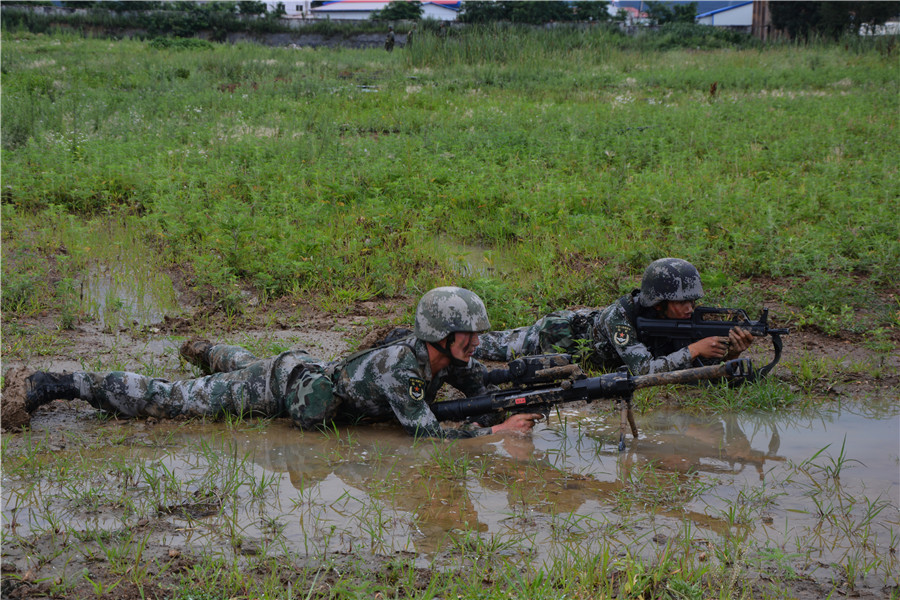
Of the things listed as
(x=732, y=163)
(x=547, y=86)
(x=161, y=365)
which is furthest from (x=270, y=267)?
(x=547, y=86)

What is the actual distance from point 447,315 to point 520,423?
30.1 inches

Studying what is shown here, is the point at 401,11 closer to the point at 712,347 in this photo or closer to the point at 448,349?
the point at 712,347

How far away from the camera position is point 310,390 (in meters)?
5.02

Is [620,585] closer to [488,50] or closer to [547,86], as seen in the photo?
[547,86]

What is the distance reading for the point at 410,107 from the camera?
605 inches

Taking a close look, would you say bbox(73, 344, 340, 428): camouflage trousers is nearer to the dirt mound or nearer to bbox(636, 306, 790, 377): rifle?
the dirt mound

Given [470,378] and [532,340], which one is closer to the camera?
[470,378]

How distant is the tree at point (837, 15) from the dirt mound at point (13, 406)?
94.0 feet

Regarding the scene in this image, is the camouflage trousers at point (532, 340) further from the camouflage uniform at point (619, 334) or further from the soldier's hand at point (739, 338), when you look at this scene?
the soldier's hand at point (739, 338)

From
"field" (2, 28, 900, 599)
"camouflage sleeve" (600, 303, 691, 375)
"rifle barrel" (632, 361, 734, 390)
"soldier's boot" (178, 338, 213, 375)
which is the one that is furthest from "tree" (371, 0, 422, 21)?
"rifle barrel" (632, 361, 734, 390)

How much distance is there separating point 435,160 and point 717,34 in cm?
2074

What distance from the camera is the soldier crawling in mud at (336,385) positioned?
488cm

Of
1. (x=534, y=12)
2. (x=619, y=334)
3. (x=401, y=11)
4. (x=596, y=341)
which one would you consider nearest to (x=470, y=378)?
(x=619, y=334)

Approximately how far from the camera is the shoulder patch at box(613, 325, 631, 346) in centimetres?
559
